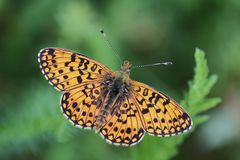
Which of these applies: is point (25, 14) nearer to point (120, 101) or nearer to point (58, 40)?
point (58, 40)

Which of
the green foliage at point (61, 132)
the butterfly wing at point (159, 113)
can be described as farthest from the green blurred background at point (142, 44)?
the butterfly wing at point (159, 113)

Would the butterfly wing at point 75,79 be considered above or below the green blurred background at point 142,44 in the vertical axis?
below

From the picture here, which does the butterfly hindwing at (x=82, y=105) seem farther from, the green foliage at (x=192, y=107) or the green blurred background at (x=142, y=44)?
the green blurred background at (x=142, y=44)

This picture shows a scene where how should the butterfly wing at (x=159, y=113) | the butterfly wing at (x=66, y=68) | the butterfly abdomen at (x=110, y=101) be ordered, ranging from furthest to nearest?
the butterfly wing at (x=66, y=68) → the butterfly abdomen at (x=110, y=101) → the butterfly wing at (x=159, y=113)

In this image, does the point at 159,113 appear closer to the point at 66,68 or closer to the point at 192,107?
the point at 192,107

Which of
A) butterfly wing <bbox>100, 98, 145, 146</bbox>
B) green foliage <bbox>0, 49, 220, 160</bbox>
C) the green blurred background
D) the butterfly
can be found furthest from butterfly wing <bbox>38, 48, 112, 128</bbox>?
the green blurred background

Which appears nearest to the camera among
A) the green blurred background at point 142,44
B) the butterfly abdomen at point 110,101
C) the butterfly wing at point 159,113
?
the butterfly wing at point 159,113
